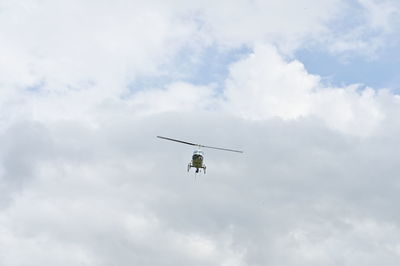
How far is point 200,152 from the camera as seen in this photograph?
181750mm
